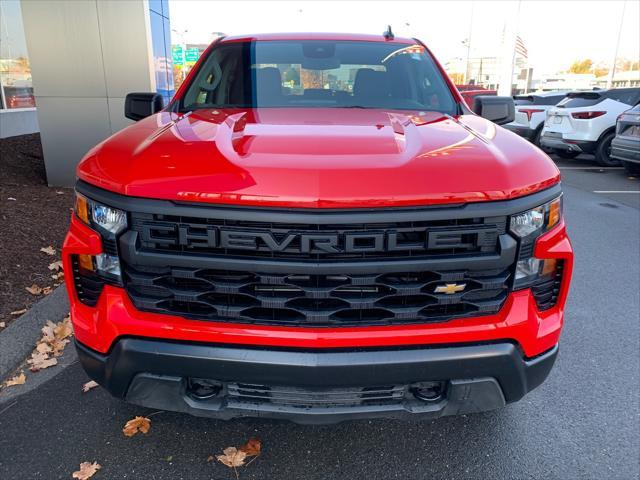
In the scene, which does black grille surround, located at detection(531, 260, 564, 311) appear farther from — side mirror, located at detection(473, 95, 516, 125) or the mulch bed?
the mulch bed

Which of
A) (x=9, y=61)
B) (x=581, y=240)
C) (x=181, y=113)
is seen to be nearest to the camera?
(x=181, y=113)

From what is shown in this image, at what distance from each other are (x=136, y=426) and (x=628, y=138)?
9.46 meters

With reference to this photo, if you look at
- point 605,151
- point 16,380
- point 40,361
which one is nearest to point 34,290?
point 40,361

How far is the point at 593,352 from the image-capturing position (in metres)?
3.34

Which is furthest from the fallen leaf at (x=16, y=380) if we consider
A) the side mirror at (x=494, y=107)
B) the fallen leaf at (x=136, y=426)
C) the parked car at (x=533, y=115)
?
the parked car at (x=533, y=115)

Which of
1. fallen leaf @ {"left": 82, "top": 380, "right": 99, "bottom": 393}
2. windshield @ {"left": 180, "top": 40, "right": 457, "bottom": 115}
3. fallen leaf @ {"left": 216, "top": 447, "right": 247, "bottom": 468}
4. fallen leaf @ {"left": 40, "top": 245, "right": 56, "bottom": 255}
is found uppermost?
windshield @ {"left": 180, "top": 40, "right": 457, "bottom": 115}

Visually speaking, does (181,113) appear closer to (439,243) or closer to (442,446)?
(439,243)

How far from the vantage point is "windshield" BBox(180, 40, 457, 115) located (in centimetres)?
313

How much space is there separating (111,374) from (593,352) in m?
2.95

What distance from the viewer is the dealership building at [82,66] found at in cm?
691

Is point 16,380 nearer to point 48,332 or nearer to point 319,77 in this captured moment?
point 48,332

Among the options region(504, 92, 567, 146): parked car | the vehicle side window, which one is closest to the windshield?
the vehicle side window

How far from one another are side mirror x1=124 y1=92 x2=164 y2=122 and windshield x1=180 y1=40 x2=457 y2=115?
0.74 ft

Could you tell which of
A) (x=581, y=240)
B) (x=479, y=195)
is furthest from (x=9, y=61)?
(x=479, y=195)
